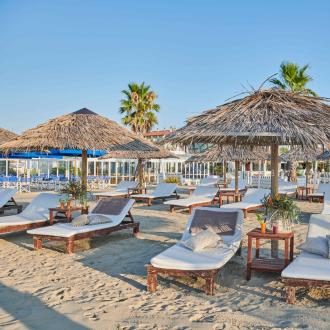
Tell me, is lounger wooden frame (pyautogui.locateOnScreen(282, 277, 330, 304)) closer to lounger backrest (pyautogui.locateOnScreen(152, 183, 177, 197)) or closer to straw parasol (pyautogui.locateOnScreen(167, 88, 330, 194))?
straw parasol (pyautogui.locateOnScreen(167, 88, 330, 194))

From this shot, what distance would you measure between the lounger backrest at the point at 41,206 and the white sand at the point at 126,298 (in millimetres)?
1684

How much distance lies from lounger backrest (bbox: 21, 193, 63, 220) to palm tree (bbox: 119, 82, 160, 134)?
2224 centimetres

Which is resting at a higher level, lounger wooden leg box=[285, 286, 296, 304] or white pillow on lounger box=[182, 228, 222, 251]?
white pillow on lounger box=[182, 228, 222, 251]

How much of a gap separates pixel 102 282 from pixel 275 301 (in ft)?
6.98

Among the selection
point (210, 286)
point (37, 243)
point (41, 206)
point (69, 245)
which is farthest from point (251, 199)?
point (210, 286)

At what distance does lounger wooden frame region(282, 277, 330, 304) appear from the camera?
425 centimetres

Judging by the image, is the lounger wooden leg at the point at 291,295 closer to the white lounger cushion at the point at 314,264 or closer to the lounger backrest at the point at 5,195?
the white lounger cushion at the point at 314,264

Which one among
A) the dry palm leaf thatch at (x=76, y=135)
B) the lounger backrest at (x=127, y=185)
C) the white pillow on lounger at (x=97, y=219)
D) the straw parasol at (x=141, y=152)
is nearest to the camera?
the white pillow on lounger at (x=97, y=219)

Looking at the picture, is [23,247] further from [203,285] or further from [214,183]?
[214,183]

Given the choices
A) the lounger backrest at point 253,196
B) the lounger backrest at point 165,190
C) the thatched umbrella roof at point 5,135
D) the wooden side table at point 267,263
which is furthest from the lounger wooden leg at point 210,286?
the lounger backrest at point 165,190

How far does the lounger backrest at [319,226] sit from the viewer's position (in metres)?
5.58

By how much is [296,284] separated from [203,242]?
152 centimetres

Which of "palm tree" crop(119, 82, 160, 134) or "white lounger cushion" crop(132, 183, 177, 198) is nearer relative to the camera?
"white lounger cushion" crop(132, 183, 177, 198)

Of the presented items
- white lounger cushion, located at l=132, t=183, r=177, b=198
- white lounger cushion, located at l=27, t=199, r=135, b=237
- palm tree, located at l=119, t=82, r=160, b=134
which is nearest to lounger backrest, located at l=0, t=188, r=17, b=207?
white lounger cushion, located at l=27, t=199, r=135, b=237
